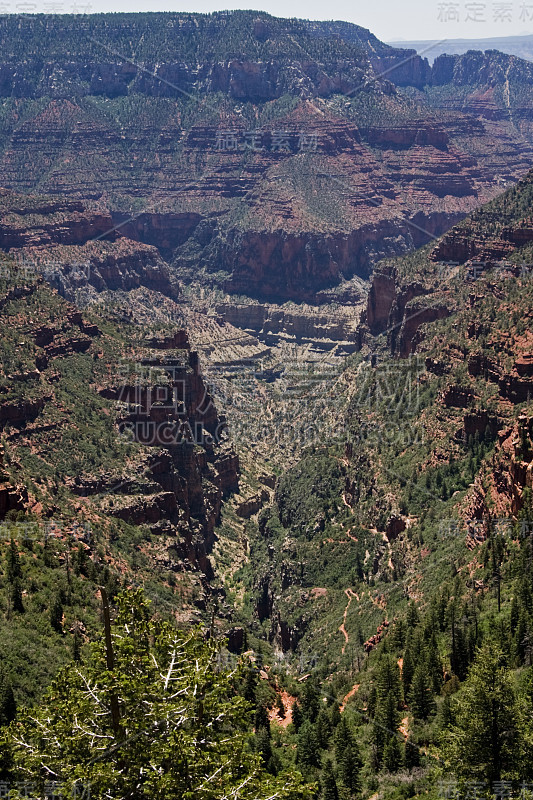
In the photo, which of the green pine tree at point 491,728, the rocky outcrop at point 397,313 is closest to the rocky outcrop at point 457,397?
the rocky outcrop at point 397,313

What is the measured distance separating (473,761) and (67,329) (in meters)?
97.8

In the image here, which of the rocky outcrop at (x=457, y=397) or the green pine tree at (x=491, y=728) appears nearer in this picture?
the green pine tree at (x=491, y=728)

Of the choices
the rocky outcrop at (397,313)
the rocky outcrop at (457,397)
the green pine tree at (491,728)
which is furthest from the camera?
the rocky outcrop at (397,313)

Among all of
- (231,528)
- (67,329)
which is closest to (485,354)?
(231,528)

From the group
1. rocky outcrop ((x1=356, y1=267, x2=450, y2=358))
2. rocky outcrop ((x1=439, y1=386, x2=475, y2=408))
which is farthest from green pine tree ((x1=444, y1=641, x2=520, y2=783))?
rocky outcrop ((x1=356, y1=267, x2=450, y2=358))

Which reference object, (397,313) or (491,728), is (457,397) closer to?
(397,313)

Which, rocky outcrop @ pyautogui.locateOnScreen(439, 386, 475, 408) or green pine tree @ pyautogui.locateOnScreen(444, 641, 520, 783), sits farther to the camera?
rocky outcrop @ pyautogui.locateOnScreen(439, 386, 475, 408)

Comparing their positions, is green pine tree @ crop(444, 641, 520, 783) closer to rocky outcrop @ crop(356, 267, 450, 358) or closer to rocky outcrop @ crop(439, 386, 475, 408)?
rocky outcrop @ crop(439, 386, 475, 408)

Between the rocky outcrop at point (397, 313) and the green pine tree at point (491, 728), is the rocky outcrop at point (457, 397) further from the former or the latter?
the green pine tree at point (491, 728)

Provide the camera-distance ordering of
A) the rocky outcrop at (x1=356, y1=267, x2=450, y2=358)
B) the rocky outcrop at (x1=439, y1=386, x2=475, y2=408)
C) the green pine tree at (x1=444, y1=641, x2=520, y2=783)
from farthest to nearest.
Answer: the rocky outcrop at (x1=356, y1=267, x2=450, y2=358) < the rocky outcrop at (x1=439, y1=386, x2=475, y2=408) < the green pine tree at (x1=444, y1=641, x2=520, y2=783)

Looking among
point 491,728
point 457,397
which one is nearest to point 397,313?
point 457,397

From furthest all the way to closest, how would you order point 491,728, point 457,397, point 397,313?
1. point 397,313
2. point 457,397
3. point 491,728

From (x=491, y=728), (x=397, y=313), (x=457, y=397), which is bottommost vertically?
(x=457, y=397)

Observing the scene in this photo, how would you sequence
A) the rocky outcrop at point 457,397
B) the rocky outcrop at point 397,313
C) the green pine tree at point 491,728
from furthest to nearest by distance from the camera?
the rocky outcrop at point 397,313 < the rocky outcrop at point 457,397 < the green pine tree at point 491,728
